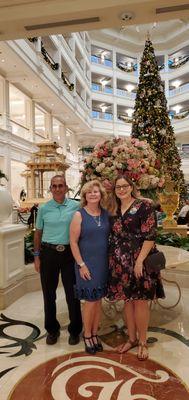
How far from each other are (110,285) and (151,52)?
783 centimetres

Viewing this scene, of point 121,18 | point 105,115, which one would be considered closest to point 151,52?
point 121,18

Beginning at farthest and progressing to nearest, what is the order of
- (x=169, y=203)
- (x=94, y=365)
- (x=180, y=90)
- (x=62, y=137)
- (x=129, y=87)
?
1. (x=129, y=87)
2. (x=180, y=90)
3. (x=62, y=137)
4. (x=169, y=203)
5. (x=94, y=365)

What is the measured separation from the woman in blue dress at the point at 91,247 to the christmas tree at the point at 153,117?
20.0ft

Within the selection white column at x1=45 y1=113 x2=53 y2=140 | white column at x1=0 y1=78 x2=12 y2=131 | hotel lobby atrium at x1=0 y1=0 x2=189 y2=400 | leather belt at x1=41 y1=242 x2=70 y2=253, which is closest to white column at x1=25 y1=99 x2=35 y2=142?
white column at x1=45 y1=113 x2=53 y2=140

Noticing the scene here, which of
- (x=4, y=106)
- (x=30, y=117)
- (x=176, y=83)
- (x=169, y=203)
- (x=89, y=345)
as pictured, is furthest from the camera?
(x=176, y=83)

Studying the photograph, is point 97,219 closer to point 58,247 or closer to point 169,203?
point 58,247

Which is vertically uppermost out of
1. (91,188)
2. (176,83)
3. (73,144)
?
(176,83)

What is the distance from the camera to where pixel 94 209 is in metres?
2.55

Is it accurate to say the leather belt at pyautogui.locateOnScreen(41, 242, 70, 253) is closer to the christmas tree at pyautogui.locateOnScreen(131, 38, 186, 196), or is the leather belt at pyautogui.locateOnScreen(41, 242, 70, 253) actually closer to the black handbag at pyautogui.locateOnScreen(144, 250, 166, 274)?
the black handbag at pyautogui.locateOnScreen(144, 250, 166, 274)

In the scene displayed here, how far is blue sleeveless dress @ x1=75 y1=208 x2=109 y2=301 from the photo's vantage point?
249cm

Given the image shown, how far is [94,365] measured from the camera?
239 cm

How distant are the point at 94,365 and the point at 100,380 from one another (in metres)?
0.19

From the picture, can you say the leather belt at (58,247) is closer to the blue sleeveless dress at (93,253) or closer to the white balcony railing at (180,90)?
the blue sleeveless dress at (93,253)

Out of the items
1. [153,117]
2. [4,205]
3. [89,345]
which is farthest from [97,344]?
[153,117]
